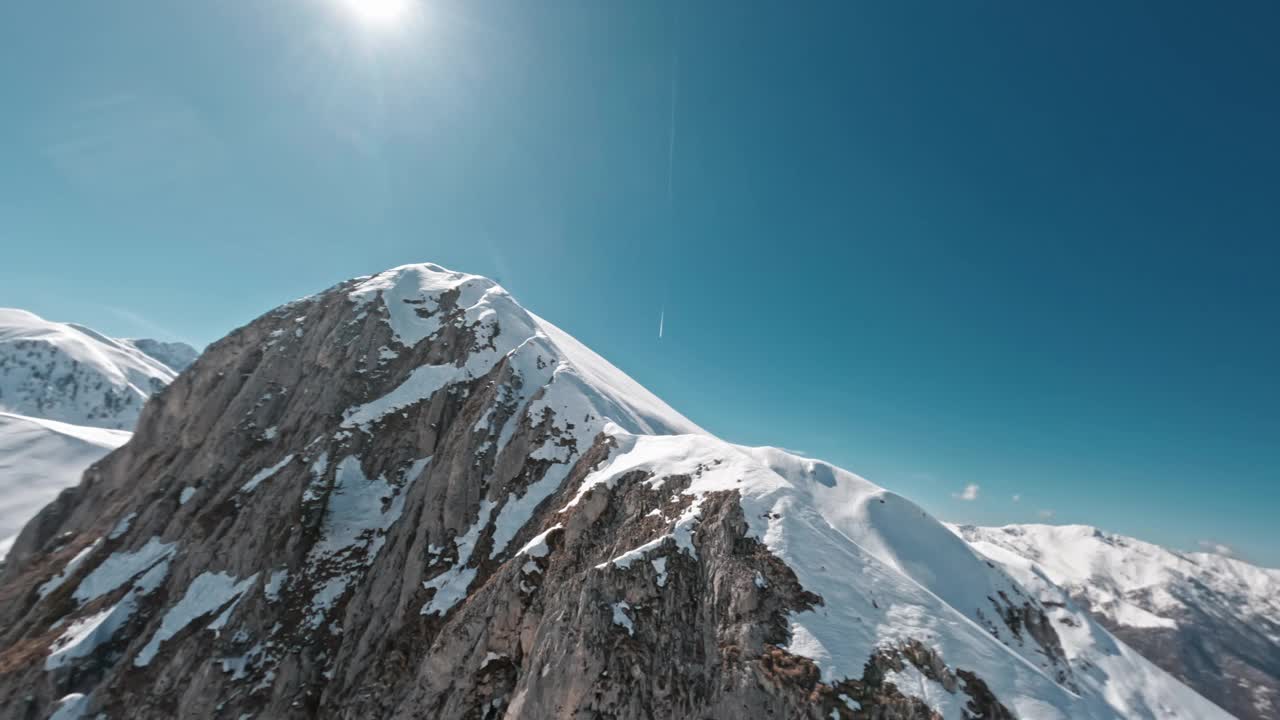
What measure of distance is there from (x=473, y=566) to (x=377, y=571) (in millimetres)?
10298

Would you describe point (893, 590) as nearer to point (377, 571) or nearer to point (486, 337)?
point (377, 571)

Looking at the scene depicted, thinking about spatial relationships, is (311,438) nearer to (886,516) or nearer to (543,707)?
(543,707)

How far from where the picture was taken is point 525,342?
50375 millimetres

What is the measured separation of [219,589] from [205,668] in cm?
704

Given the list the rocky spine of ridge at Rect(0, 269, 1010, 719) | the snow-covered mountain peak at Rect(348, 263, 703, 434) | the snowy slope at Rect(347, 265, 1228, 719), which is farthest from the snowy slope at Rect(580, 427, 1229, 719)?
the snow-covered mountain peak at Rect(348, 263, 703, 434)

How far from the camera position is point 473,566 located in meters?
32.8

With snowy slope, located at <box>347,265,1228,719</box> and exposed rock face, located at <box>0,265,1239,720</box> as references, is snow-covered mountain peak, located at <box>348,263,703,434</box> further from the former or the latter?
exposed rock face, located at <box>0,265,1239,720</box>

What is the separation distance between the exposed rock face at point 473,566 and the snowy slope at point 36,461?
6828cm

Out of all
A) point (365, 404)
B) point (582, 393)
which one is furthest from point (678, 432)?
point (365, 404)

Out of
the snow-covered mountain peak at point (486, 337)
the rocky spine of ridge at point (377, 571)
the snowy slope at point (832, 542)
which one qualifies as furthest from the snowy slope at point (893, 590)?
the snow-covered mountain peak at point (486, 337)

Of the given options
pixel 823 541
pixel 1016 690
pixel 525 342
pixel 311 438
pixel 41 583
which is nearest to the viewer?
pixel 1016 690

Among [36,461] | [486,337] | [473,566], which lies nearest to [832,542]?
[473,566]

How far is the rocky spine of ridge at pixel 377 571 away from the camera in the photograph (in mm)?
18734

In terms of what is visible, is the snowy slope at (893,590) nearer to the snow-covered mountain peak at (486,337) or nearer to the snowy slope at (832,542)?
the snowy slope at (832,542)
